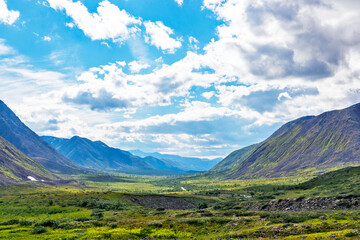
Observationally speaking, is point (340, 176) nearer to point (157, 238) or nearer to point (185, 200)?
point (185, 200)

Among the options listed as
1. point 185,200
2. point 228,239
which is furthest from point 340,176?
point 228,239

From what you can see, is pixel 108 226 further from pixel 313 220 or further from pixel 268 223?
pixel 313 220

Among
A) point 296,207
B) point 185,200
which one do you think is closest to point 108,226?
point 296,207

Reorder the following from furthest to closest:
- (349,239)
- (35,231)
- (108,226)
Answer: (108,226) < (35,231) < (349,239)

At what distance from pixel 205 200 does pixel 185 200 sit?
433 inches

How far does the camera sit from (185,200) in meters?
131

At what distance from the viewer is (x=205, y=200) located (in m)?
134

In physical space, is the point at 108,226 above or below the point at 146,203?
above

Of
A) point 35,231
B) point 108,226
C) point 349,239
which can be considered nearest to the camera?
point 349,239

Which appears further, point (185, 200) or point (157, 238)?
point (185, 200)

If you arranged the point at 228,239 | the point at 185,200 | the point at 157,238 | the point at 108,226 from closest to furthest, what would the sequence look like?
the point at 228,239
the point at 157,238
the point at 108,226
the point at 185,200

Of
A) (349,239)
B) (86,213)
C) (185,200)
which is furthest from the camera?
(185,200)

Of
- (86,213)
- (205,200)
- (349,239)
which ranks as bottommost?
(205,200)

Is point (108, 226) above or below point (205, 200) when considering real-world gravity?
above
